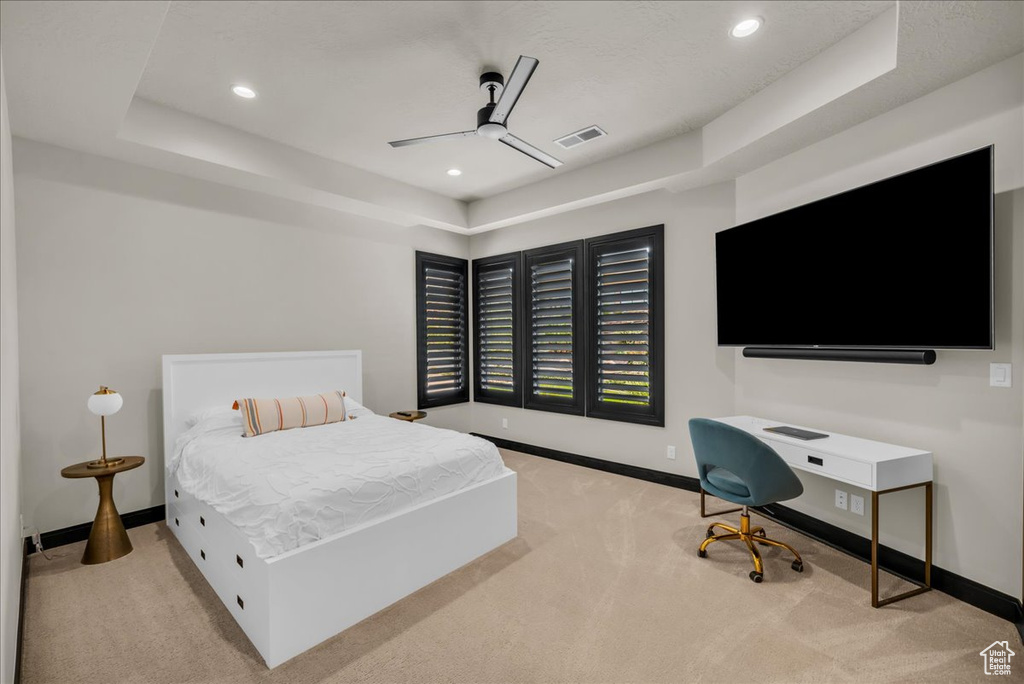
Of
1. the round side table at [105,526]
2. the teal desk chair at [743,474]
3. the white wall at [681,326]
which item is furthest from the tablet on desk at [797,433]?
the round side table at [105,526]

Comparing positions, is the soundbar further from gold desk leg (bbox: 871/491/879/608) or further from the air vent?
the air vent

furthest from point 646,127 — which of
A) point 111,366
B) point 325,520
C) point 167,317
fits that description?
point 111,366

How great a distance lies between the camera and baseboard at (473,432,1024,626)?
7.17 ft

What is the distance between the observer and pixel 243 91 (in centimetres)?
291

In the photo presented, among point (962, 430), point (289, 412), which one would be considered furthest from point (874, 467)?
point (289, 412)

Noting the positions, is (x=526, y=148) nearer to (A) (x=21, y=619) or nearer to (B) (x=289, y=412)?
(B) (x=289, y=412)

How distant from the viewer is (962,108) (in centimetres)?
233

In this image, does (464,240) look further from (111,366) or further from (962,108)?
(962,108)

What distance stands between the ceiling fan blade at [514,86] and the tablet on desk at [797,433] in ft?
8.08

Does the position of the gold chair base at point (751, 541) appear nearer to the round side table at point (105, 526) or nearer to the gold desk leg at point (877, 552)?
the gold desk leg at point (877, 552)

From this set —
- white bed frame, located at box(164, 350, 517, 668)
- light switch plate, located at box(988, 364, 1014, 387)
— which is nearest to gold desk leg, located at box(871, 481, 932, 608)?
light switch plate, located at box(988, 364, 1014, 387)

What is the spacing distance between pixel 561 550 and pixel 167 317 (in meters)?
3.26

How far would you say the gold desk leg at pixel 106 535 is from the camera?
2.80 metres

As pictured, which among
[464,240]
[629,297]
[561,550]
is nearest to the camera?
[561,550]
